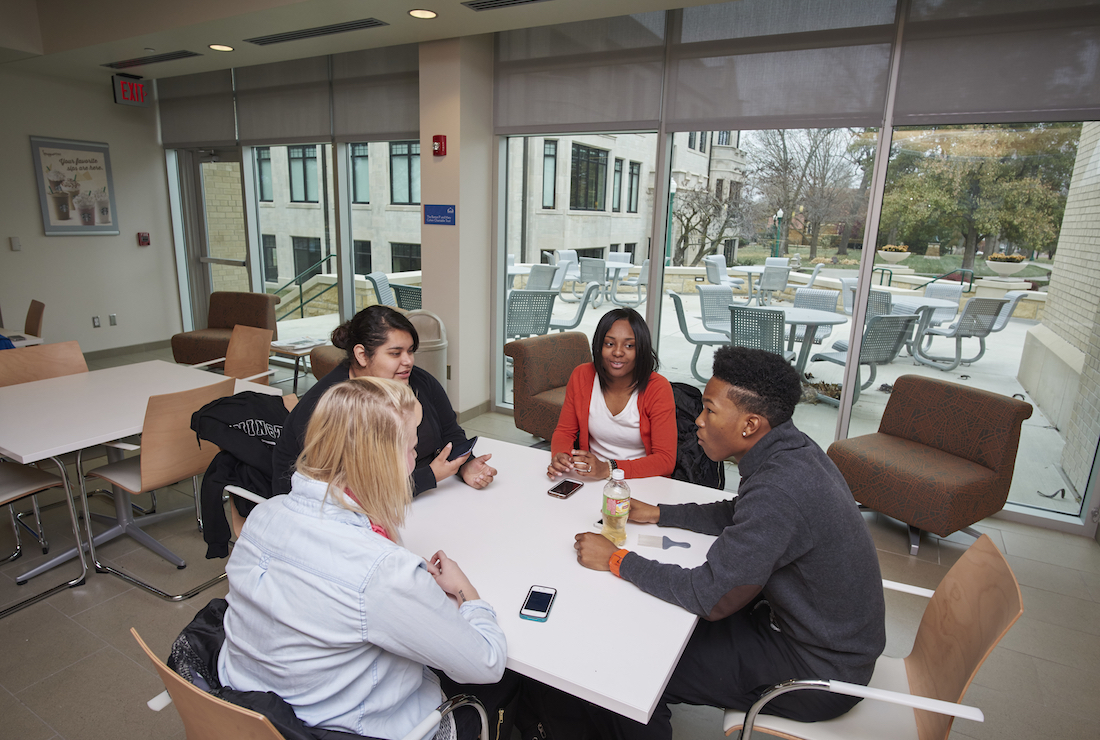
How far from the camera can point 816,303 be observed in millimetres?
4289

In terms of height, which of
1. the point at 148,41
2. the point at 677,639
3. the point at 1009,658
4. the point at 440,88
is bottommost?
the point at 1009,658

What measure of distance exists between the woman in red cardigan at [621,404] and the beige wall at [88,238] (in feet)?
21.6

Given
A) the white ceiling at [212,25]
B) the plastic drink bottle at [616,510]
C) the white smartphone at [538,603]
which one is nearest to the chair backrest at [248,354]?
the white ceiling at [212,25]

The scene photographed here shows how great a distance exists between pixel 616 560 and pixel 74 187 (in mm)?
7673

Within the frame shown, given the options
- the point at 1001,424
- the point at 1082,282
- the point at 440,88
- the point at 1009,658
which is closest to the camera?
the point at 1009,658

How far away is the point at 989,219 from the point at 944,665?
3177 mm

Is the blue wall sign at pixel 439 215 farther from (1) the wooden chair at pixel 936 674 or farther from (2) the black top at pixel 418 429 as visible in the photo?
(1) the wooden chair at pixel 936 674

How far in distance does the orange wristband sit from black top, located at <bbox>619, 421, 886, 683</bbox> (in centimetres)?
9

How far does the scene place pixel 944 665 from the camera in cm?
154

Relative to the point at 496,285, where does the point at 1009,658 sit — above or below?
below

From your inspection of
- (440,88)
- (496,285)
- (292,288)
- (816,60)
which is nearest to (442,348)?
(496,285)

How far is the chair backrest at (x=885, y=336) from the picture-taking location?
4047 mm

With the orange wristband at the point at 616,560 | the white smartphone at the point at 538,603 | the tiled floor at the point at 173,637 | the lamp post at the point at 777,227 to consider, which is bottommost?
the tiled floor at the point at 173,637

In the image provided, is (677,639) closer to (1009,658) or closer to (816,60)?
(1009,658)
